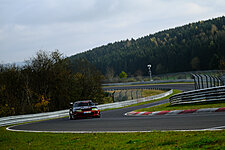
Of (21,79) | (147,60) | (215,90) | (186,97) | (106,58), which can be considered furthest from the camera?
(106,58)

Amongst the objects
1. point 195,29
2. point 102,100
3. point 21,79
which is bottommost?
point 102,100

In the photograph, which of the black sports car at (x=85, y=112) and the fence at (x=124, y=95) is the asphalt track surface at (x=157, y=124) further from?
the fence at (x=124, y=95)

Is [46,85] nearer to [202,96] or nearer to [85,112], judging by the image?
[85,112]

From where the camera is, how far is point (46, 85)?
149 feet

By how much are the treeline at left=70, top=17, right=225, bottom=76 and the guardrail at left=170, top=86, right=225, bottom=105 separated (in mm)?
68201

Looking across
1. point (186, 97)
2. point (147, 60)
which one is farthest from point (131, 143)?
point (147, 60)

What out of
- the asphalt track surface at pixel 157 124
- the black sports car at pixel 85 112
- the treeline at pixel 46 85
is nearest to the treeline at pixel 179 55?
the treeline at pixel 46 85

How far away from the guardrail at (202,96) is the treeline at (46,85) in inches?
873

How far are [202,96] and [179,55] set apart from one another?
10374 cm

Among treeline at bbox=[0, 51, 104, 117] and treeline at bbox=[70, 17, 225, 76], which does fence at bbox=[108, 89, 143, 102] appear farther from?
treeline at bbox=[70, 17, 225, 76]

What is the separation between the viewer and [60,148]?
8922 millimetres

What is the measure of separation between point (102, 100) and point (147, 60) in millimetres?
95162

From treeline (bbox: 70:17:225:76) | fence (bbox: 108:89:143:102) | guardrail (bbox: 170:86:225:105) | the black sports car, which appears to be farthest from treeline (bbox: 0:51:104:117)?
treeline (bbox: 70:17:225:76)

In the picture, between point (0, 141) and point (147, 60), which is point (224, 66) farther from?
point (147, 60)
